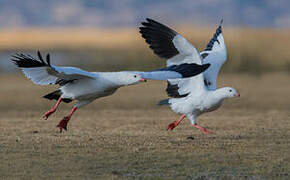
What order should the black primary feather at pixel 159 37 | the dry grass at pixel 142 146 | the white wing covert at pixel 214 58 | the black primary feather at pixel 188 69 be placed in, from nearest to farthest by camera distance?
the dry grass at pixel 142 146 < the black primary feather at pixel 188 69 < the black primary feather at pixel 159 37 < the white wing covert at pixel 214 58

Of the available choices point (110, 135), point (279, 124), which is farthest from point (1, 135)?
point (279, 124)

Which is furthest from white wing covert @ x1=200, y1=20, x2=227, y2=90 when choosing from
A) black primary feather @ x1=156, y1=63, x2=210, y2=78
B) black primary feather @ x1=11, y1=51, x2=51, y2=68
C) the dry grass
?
black primary feather @ x1=11, y1=51, x2=51, y2=68

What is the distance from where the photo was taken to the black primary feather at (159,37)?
39.8 feet

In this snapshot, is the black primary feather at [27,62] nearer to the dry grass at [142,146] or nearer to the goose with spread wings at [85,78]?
the goose with spread wings at [85,78]

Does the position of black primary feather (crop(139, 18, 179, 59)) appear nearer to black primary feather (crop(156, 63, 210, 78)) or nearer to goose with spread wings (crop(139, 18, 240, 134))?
goose with spread wings (crop(139, 18, 240, 134))

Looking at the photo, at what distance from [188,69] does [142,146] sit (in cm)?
171

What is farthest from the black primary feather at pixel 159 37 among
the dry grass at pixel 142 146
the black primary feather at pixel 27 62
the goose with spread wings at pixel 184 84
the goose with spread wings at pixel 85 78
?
the black primary feather at pixel 27 62

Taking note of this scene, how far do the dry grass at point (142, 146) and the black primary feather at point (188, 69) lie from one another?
100cm

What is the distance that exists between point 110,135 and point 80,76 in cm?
148

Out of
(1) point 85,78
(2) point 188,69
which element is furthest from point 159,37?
(1) point 85,78

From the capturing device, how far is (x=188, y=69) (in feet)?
38.5

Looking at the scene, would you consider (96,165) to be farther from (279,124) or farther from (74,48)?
→ (74,48)

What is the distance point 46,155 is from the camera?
32.6 ft

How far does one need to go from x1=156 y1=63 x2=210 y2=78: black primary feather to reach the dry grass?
100 cm
